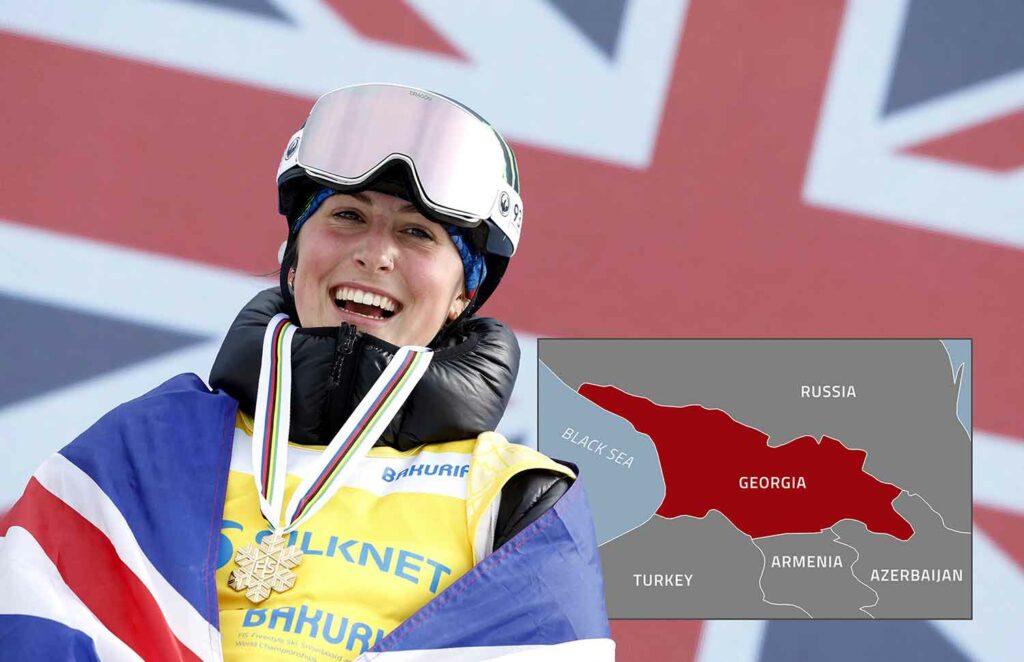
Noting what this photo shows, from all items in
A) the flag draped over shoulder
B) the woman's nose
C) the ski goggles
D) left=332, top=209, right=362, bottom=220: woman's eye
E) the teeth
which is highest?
the ski goggles

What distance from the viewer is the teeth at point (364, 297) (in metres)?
1.40

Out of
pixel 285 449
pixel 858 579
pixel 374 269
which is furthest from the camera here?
pixel 858 579

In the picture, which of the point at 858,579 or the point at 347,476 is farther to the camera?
the point at 858,579

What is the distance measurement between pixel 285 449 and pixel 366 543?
0.52ft

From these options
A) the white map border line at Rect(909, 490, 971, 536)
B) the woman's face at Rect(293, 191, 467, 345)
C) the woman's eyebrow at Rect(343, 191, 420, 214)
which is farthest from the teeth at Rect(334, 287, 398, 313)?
the white map border line at Rect(909, 490, 971, 536)

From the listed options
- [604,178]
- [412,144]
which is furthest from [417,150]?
[604,178]

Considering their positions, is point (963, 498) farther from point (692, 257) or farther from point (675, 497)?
point (692, 257)

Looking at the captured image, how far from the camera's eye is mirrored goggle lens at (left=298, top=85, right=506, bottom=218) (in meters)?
1.42

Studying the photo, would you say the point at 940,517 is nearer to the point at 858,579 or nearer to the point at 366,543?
the point at 858,579

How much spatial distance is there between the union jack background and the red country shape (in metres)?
0.23

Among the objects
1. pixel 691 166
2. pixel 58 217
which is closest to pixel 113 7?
pixel 58 217

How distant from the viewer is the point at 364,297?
4.58 ft

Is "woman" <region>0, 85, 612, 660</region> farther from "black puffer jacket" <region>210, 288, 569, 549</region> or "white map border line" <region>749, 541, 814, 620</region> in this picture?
"white map border line" <region>749, 541, 814, 620</region>

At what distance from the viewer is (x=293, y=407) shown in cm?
134
